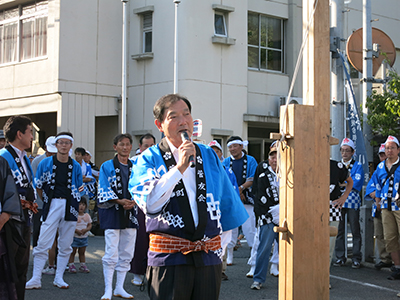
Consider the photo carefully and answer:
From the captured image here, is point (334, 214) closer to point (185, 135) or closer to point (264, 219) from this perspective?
point (264, 219)

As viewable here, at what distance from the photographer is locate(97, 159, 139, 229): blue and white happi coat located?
22.1ft

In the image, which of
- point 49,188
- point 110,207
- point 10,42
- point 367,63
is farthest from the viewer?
point 10,42

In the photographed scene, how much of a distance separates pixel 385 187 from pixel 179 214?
594 centimetres

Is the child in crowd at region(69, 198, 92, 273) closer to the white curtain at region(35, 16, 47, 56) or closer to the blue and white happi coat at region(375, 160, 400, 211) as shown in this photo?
the blue and white happi coat at region(375, 160, 400, 211)

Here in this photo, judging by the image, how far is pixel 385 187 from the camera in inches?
330

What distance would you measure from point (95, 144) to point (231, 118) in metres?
5.31

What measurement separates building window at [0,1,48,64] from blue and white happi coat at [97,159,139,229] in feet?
42.8

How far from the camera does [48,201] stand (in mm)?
7391

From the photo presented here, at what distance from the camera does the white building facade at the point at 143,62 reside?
17719 millimetres

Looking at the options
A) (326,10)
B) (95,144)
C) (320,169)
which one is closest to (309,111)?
(320,169)

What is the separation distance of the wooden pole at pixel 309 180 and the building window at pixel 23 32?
1657 cm

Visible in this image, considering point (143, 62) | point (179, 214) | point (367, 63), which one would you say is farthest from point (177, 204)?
point (143, 62)

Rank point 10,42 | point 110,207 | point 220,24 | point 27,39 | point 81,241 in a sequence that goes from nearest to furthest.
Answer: point 110,207
point 81,241
point 220,24
point 27,39
point 10,42

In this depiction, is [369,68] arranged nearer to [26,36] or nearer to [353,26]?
[353,26]
